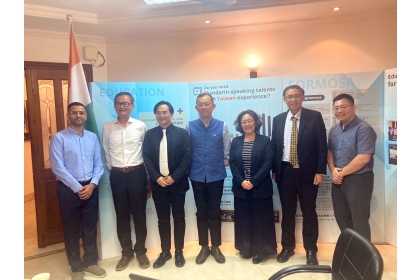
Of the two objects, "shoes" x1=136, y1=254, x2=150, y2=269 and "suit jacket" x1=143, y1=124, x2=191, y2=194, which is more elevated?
"suit jacket" x1=143, y1=124, x2=191, y2=194

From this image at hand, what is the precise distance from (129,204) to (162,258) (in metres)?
0.65

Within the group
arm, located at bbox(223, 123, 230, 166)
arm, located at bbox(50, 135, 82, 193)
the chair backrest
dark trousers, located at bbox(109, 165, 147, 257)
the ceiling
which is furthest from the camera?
the ceiling

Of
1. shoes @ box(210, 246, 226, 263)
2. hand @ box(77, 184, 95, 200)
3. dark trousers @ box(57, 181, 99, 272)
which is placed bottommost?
shoes @ box(210, 246, 226, 263)

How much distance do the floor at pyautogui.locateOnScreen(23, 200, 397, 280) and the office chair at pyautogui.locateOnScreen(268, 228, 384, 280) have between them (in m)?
1.11

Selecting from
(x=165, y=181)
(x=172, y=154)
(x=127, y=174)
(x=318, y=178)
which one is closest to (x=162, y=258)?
(x=165, y=181)

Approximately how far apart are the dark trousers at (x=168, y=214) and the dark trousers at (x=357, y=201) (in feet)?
5.17

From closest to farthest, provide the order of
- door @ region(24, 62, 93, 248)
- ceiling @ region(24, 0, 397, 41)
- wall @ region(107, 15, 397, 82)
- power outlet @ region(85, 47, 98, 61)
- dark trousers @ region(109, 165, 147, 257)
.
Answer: dark trousers @ region(109, 165, 147, 257)
ceiling @ region(24, 0, 397, 41)
door @ region(24, 62, 93, 248)
wall @ region(107, 15, 397, 82)
power outlet @ region(85, 47, 98, 61)

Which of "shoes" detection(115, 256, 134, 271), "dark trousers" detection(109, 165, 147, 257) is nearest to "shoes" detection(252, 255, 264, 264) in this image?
"dark trousers" detection(109, 165, 147, 257)

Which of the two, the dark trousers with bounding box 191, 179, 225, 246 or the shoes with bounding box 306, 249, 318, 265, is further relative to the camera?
the dark trousers with bounding box 191, 179, 225, 246

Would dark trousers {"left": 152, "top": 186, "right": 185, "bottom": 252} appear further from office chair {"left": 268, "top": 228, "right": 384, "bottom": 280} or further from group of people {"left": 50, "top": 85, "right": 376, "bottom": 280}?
office chair {"left": 268, "top": 228, "right": 384, "bottom": 280}

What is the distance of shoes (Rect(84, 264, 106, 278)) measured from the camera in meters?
2.58

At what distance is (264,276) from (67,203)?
1.95m

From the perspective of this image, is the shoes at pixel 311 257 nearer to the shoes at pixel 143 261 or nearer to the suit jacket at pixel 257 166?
the suit jacket at pixel 257 166

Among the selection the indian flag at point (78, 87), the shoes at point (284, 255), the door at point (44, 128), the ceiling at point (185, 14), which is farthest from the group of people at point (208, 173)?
the ceiling at point (185, 14)
